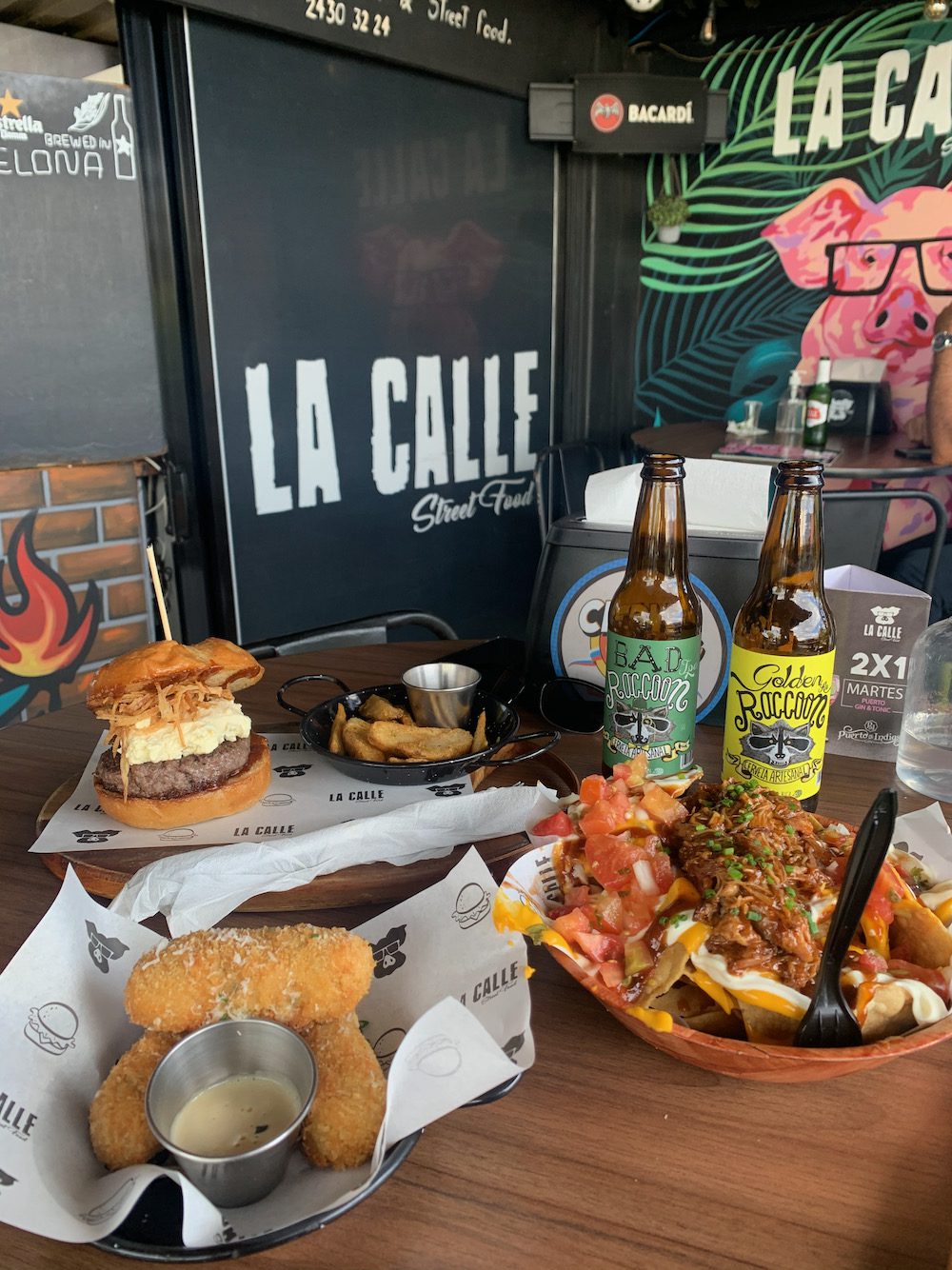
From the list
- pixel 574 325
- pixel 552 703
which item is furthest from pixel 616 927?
pixel 574 325

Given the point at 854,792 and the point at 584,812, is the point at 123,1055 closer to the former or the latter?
the point at 584,812

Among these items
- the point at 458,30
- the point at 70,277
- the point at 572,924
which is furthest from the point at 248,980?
the point at 458,30

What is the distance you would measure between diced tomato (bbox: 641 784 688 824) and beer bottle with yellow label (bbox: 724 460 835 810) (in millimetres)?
206

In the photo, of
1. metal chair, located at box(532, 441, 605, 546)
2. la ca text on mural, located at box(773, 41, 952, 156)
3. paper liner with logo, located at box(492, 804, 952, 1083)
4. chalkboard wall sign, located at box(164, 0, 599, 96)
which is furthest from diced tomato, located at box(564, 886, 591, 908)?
la ca text on mural, located at box(773, 41, 952, 156)

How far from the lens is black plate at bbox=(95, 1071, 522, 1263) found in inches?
22.9

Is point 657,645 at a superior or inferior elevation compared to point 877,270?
inferior

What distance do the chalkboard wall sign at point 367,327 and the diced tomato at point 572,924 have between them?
9.06ft

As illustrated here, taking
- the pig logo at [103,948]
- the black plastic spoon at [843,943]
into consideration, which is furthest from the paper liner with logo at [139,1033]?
the black plastic spoon at [843,943]

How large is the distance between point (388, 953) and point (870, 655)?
2.73 feet

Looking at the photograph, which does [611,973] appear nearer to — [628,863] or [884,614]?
[628,863]

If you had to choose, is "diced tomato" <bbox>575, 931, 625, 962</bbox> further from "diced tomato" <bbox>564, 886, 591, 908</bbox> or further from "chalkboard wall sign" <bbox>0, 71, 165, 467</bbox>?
"chalkboard wall sign" <bbox>0, 71, 165, 467</bbox>

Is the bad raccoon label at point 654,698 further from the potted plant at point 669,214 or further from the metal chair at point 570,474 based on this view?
the potted plant at point 669,214

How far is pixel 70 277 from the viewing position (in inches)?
105

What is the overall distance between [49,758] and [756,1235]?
123cm
